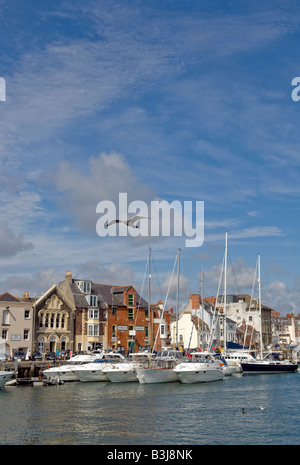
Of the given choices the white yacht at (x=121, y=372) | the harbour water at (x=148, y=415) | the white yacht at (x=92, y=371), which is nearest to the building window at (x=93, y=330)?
the white yacht at (x=92, y=371)

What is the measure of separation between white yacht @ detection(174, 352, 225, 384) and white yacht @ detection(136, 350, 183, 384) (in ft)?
4.06

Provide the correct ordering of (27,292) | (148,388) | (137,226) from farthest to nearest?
1. (27,292)
2. (148,388)
3. (137,226)

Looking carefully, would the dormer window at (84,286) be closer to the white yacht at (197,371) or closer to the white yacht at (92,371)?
the white yacht at (92,371)

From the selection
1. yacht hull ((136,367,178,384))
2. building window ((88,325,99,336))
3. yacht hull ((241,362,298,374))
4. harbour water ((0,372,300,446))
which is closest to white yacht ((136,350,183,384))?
yacht hull ((136,367,178,384))

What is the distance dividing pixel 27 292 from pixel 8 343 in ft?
33.3

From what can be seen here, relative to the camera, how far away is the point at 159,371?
6069cm

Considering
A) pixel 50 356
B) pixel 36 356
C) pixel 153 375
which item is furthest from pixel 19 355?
pixel 153 375

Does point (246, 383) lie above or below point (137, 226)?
below

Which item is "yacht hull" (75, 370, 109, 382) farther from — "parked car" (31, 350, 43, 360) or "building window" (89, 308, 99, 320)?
"building window" (89, 308, 99, 320)

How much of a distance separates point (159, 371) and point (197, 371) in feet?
15.5

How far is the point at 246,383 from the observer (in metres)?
64.9

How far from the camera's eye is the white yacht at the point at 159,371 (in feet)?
197

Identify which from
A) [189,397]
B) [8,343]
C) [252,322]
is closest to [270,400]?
[189,397]
